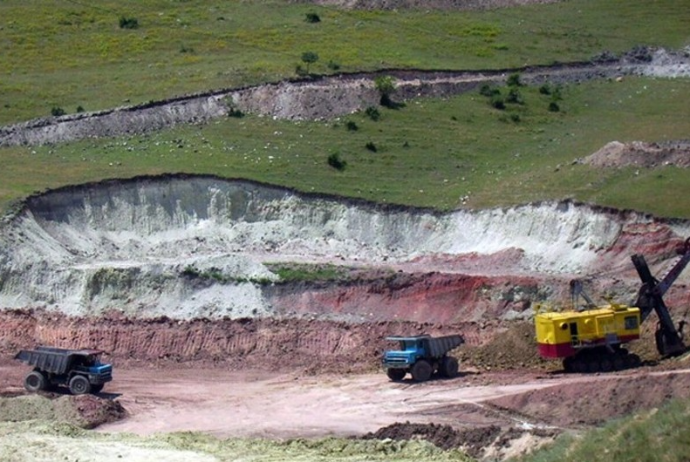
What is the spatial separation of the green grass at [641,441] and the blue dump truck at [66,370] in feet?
81.5

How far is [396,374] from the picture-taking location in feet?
192

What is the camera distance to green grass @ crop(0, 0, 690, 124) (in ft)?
312

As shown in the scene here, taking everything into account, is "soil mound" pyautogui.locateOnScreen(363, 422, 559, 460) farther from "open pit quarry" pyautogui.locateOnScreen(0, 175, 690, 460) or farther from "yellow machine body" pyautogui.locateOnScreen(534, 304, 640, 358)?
"yellow machine body" pyautogui.locateOnScreen(534, 304, 640, 358)

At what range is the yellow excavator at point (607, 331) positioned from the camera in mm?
55625

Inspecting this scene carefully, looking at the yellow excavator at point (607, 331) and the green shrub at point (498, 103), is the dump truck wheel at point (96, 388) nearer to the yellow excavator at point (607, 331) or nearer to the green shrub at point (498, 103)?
the yellow excavator at point (607, 331)

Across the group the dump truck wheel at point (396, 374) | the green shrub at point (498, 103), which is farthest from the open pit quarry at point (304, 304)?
the green shrub at point (498, 103)

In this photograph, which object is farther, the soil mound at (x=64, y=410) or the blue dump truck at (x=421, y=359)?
the blue dump truck at (x=421, y=359)

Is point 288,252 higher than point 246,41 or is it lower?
lower

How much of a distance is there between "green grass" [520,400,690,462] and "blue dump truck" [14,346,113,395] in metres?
24.9

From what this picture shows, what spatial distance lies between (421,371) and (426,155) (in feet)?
87.0

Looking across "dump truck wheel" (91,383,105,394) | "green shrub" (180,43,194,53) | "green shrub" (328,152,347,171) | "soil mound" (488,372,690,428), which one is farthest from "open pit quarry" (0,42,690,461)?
"green shrub" (180,43,194,53)

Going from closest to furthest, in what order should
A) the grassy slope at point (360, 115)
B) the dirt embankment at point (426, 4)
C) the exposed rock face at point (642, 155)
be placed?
the exposed rock face at point (642, 155), the grassy slope at point (360, 115), the dirt embankment at point (426, 4)

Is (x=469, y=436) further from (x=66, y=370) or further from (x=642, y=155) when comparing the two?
(x=642, y=155)

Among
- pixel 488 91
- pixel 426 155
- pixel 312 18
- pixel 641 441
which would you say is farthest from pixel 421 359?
pixel 312 18
